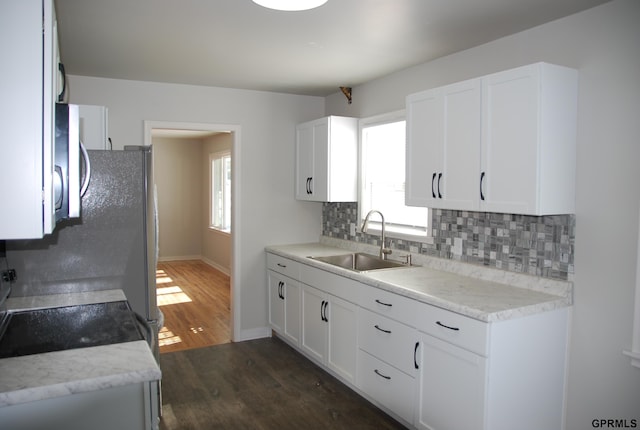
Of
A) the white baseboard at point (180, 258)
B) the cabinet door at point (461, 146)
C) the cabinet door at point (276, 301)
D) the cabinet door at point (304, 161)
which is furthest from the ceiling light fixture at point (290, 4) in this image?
the white baseboard at point (180, 258)

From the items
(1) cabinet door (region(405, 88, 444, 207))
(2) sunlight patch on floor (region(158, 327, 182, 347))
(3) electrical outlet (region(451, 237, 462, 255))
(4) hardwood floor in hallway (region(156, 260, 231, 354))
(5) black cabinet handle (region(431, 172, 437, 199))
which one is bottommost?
(2) sunlight patch on floor (region(158, 327, 182, 347))

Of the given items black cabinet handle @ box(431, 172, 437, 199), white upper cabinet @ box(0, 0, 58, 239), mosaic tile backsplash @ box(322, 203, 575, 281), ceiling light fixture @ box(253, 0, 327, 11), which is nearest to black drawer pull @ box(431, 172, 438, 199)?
black cabinet handle @ box(431, 172, 437, 199)

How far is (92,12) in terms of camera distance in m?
2.50

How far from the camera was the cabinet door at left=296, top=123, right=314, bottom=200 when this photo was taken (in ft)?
14.6

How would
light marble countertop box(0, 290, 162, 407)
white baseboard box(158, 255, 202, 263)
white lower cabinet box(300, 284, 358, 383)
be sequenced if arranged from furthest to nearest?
white baseboard box(158, 255, 202, 263) < white lower cabinet box(300, 284, 358, 383) < light marble countertop box(0, 290, 162, 407)

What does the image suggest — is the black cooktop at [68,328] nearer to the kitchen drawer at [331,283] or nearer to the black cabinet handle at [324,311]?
the kitchen drawer at [331,283]

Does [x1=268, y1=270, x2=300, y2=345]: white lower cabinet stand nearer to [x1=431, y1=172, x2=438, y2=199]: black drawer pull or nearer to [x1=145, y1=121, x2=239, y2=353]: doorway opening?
[x1=431, y1=172, x2=438, y2=199]: black drawer pull

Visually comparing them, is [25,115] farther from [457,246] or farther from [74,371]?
[457,246]

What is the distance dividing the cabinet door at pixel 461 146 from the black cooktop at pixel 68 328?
1839 mm

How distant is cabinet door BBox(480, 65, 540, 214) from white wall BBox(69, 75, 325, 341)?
7.98 ft

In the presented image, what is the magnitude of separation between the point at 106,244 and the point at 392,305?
1.63 meters

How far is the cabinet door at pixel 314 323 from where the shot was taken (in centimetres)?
366

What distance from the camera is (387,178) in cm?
396

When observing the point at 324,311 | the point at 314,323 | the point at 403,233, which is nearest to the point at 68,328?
the point at 324,311
